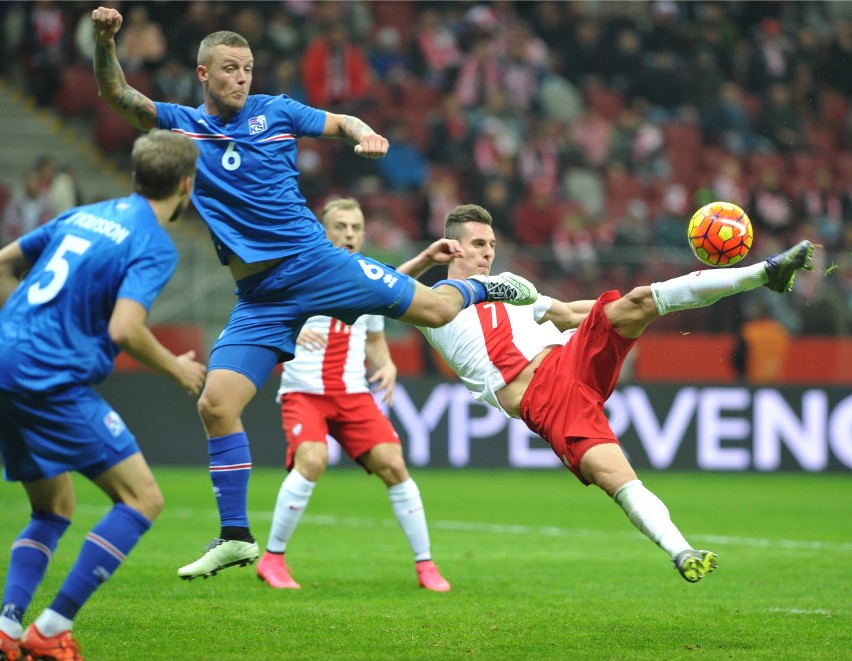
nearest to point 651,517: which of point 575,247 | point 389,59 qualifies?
point 575,247

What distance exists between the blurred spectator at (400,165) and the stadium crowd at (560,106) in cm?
3

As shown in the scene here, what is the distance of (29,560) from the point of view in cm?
513

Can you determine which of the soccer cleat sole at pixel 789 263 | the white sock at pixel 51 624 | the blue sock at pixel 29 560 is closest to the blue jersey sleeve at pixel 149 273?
the blue sock at pixel 29 560

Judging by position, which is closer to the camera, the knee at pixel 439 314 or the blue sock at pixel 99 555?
the blue sock at pixel 99 555

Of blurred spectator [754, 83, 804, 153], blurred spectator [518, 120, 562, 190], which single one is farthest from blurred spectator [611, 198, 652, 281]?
blurred spectator [754, 83, 804, 153]

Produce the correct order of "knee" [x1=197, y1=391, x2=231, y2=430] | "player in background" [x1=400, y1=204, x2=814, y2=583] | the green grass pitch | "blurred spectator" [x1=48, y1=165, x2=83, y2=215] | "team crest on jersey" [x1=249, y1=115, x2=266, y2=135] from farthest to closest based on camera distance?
"blurred spectator" [x1=48, y1=165, x2=83, y2=215], "team crest on jersey" [x1=249, y1=115, x2=266, y2=135], "knee" [x1=197, y1=391, x2=231, y2=430], "player in background" [x1=400, y1=204, x2=814, y2=583], the green grass pitch

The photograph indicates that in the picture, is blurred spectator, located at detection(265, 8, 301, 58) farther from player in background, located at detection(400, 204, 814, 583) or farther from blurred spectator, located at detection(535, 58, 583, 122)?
player in background, located at detection(400, 204, 814, 583)

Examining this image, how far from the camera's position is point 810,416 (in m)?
14.9

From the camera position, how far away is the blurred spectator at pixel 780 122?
66.9 ft

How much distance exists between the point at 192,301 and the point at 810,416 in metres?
7.80

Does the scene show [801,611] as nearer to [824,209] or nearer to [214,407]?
[214,407]

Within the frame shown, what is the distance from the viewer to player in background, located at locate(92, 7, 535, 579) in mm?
6145

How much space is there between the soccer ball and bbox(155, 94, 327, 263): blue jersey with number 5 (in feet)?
6.94

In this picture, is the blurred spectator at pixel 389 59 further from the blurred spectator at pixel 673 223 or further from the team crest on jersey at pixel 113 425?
the team crest on jersey at pixel 113 425
